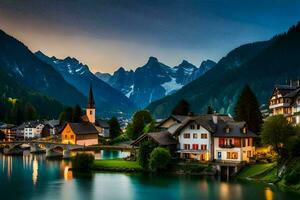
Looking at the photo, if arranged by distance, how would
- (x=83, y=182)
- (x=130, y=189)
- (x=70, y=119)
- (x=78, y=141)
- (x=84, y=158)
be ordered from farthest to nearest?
Result: 1. (x=70, y=119)
2. (x=78, y=141)
3. (x=84, y=158)
4. (x=83, y=182)
5. (x=130, y=189)

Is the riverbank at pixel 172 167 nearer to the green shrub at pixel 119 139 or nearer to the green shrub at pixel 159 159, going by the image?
the green shrub at pixel 159 159

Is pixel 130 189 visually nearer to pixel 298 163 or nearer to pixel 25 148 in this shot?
pixel 298 163

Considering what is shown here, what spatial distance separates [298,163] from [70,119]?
135064mm

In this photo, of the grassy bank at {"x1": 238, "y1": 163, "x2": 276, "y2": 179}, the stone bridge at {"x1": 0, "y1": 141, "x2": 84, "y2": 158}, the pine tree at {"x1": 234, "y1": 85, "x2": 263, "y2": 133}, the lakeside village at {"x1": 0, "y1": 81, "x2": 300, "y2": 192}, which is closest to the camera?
the lakeside village at {"x1": 0, "y1": 81, "x2": 300, "y2": 192}

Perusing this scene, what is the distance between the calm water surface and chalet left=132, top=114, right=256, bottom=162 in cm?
969

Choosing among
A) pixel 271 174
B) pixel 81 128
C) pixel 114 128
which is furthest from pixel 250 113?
pixel 114 128

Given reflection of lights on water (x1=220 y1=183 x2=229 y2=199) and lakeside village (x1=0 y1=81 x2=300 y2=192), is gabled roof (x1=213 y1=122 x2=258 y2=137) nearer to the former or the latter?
lakeside village (x1=0 y1=81 x2=300 y2=192)

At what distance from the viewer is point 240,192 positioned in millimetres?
68375

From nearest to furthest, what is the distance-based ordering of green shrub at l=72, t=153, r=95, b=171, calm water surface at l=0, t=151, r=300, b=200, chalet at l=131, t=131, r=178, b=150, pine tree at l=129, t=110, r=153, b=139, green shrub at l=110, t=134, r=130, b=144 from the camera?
calm water surface at l=0, t=151, r=300, b=200 → chalet at l=131, t=131, r=178, b=150 → green shrub at l=72, t=153, r=95, b=171 → pine tree at l=129, t=110, r=153, b=139 → green shrub at l=110, t=134, r=130, b=144

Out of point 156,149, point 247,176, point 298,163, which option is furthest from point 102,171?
point 298,163

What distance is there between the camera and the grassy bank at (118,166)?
91812 mm

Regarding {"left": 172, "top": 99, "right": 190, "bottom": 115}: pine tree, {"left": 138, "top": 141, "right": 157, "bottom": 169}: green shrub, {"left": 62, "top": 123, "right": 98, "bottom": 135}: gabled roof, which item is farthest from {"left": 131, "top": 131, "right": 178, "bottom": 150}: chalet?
{"left": 62, "top": 123, "right": 98, "bottom": 135}: gabled roof

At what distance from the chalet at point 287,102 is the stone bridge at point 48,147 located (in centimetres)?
5365

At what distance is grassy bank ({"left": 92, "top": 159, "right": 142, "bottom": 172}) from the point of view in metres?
91.8
